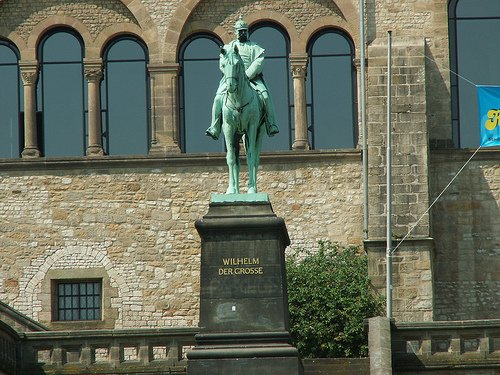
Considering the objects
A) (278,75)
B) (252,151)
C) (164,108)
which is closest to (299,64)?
(278,75)

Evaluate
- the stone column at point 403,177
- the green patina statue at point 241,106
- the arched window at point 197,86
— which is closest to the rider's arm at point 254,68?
the green patina statue at point 241,106

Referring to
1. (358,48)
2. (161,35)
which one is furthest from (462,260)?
(161,35)

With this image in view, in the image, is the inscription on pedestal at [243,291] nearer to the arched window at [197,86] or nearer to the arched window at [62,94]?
the arched window at [197,86]

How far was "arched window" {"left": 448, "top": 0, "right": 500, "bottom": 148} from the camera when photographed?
4425 centimetres

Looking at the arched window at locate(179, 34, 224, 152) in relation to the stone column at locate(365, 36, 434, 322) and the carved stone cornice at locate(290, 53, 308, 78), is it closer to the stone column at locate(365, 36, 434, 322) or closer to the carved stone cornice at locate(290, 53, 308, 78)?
the carved stone cornice at locate(290, 53, 308, 78)

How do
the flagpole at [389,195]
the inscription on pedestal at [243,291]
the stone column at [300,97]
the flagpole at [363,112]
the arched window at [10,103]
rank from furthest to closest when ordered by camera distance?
1. the arched window at [10,103]
2. the stone column at [300,97]
3. the flagpole at [363,112]
4. the flagpole at [389,195]
5. the inscription on pedestal at [243,291]

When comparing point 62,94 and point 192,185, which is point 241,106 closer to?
point 192,185

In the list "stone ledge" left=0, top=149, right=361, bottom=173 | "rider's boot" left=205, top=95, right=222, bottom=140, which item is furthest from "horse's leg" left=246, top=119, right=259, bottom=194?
"stone ledge" left=0, top=149, right=361, bottom=173

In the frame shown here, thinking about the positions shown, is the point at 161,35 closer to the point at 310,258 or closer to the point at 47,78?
the point at 47,78

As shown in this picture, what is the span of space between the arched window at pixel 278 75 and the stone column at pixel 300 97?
0.23 metres

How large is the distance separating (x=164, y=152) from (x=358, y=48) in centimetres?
534

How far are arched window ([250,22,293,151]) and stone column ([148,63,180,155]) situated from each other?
2.21 metres

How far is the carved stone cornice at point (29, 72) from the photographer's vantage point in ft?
146

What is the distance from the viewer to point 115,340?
3366cm
